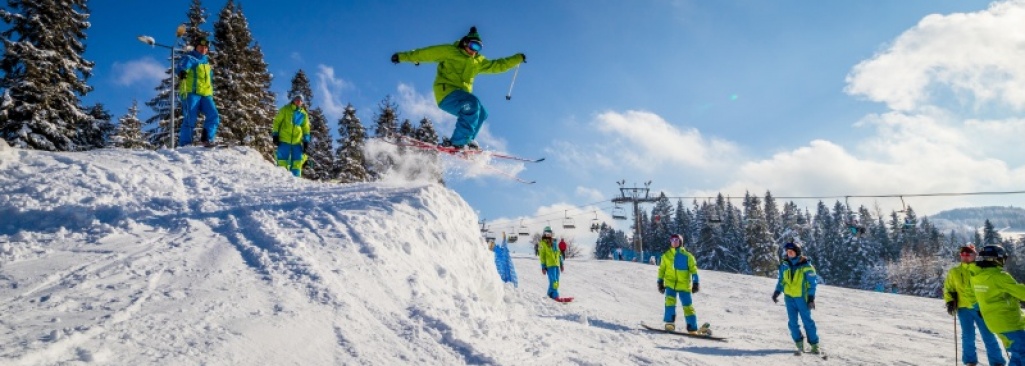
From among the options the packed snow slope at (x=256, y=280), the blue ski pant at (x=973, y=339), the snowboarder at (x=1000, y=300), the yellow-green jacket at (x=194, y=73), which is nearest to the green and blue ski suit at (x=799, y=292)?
the packed snow slope at (x=256, y=280)

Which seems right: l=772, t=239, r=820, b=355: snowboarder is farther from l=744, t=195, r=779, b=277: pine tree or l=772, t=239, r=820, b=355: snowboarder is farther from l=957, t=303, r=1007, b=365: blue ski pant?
l=744, t=195, r=779, b=277: pine tree

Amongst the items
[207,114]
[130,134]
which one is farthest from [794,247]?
[130,134]

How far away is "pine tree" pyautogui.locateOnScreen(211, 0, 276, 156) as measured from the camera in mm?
22219

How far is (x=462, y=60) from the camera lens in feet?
25.8

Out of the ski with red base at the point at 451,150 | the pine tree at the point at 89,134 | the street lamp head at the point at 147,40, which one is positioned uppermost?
the street lamp head at the point at 147,40

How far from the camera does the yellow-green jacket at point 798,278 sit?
7.94 metres

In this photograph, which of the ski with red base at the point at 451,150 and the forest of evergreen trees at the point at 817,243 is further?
the forest of evergreen trees at the point at 817,243

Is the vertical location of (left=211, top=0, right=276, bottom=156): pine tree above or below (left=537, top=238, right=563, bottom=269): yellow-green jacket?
above

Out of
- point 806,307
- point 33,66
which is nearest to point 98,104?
point 33,66

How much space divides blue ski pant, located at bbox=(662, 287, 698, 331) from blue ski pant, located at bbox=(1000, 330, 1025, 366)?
3829 millimetres

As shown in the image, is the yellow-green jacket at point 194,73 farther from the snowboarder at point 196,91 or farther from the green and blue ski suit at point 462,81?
the green and blue ski suit at point 462,81

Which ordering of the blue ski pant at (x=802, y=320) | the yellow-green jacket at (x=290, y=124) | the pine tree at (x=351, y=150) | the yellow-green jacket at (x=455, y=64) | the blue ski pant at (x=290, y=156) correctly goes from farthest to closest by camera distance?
the pine tree at (x=351, y=150)
the blue ski pant at (x=290, y=156)
the yellow-green jacket at (x=290, y=124)
the blue ski pant at (x=802, y=320)
the yellow-green jacket at (x=455, y=64)

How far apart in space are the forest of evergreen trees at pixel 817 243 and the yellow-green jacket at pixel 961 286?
4139cm

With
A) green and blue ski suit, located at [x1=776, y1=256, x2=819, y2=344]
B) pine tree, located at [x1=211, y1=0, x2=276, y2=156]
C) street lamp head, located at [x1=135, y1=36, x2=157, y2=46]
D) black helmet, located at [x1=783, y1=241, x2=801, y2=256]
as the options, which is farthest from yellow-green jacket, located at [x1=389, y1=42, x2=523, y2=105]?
pine tree, located at [x1=211, y1=0, x2=276, y2=156]
